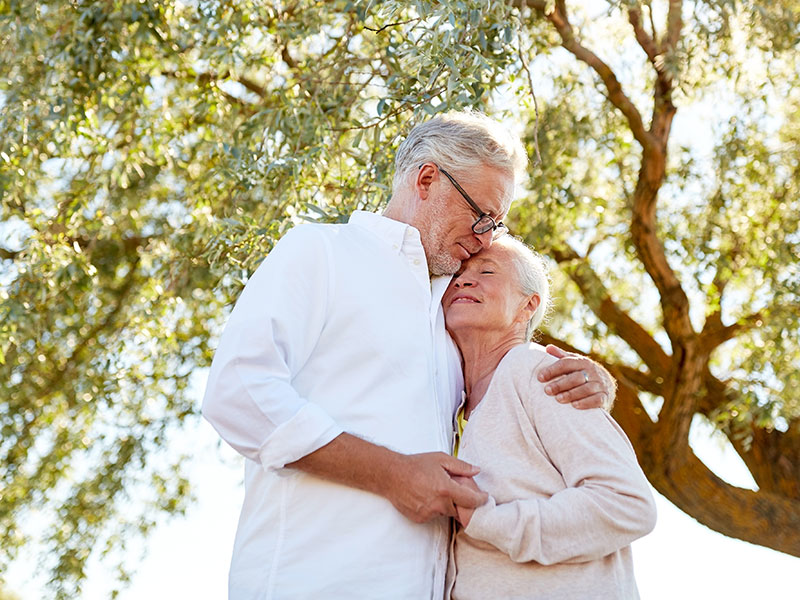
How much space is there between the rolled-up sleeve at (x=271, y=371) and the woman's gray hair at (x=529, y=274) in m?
0.72

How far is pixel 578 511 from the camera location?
231 centimetres

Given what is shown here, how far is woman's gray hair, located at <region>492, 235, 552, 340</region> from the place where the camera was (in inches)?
115

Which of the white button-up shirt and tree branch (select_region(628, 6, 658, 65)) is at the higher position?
tree branch (select_region(628, 6, 658, 65))

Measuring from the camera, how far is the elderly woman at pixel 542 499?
232 cm

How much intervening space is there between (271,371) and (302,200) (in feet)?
9.75

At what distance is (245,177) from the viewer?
5.27m

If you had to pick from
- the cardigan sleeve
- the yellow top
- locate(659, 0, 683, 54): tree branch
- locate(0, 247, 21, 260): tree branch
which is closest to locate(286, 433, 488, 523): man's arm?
the cardigan sleeve

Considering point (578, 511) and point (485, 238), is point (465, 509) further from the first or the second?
point (485, 238)

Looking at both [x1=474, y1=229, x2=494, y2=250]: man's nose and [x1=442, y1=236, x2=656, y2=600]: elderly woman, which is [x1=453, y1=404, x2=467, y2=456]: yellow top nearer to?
[x1=442, y1=236, x2=656, y2=600]: elderly woman

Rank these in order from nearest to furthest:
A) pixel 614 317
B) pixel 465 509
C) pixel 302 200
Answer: pixel 465 509 < pixel 302 200 < pixel 614 317

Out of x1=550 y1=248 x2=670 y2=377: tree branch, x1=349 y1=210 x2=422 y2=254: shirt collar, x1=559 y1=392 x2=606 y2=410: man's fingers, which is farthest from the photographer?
x1=550 y1=248 x2=670 y2=377: tree branch

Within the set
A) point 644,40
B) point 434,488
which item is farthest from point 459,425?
point 644,40

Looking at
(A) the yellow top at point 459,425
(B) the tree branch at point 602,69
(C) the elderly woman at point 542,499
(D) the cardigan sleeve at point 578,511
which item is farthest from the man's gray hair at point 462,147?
(B) the tree branch at point 602,69

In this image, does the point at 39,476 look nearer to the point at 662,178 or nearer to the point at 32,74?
the point at 32,74
